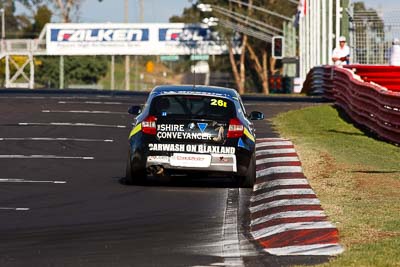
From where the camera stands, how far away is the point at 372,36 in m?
35.7

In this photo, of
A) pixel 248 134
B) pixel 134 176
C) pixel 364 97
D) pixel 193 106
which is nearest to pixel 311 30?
pixel 364 97

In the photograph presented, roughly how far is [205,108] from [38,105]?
1655 cm

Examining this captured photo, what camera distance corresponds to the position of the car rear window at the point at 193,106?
15836mm

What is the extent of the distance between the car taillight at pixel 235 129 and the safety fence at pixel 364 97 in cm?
643

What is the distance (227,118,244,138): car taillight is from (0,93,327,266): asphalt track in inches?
28.2

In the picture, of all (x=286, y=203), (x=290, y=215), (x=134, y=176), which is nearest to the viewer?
(x=290, y=215)

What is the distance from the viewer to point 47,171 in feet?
57.3

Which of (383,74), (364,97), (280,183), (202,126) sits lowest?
(280,183)

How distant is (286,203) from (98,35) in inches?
2821

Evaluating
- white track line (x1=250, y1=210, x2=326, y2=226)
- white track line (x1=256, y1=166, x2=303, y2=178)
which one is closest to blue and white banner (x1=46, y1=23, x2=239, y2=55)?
white track line (x1=256, y1=166, x2=303, y2=178)

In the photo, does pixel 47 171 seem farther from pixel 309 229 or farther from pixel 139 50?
pixel 139 50

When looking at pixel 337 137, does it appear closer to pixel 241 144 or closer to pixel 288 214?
pixel 241 144

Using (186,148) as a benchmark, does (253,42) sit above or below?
above

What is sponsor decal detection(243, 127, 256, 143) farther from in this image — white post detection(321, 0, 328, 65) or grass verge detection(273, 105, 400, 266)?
white post detection(321, 0, 328, 65)
